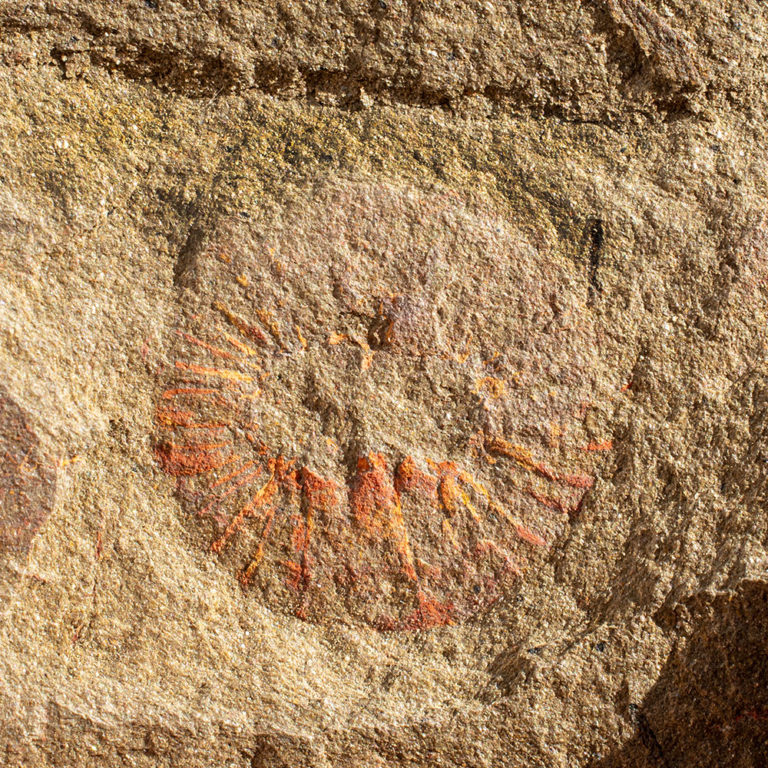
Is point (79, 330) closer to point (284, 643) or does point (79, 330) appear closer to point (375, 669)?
point (284, 643)

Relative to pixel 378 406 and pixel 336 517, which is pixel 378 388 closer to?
pixel 378 406

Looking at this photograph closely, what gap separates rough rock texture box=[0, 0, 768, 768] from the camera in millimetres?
1404

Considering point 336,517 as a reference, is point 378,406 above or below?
above

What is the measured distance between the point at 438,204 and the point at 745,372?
0.56 m

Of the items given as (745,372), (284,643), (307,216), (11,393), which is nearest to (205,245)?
(307,216)

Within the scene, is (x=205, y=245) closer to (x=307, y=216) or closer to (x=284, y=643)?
(x=307, y=216)

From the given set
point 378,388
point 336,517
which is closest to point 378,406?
point 378,388

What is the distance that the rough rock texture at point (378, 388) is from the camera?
1404mm

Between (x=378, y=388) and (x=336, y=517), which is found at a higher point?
(x=378, y=388)

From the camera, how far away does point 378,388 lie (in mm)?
1441

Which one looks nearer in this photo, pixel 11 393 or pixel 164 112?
pixel 11 393

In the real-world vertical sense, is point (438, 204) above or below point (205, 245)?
above

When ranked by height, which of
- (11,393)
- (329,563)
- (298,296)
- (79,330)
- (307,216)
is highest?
(307,216)

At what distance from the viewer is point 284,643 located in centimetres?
143
